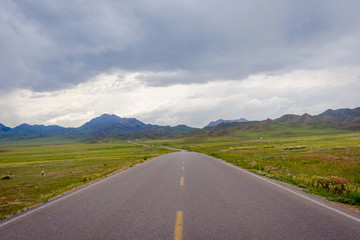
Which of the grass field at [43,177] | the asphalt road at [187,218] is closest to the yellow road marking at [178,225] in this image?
the asphalt road at [187,218]

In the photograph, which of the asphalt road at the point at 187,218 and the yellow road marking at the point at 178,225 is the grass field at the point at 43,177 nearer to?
the asphalt road at the point at 187,218

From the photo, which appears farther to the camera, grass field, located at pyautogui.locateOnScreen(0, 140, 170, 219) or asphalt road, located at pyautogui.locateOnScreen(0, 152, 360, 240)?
grass field, located at pyautogui.locateOnScreen(0, 140, 170, 219)

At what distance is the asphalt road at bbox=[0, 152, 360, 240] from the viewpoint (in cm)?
563

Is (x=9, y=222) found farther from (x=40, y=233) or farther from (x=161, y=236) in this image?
(x=161, y=236)

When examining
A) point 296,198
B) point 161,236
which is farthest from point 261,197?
point 161,236

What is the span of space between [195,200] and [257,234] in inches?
140

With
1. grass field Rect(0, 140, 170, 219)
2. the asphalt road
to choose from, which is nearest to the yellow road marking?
the asphalt road

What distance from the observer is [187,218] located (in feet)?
21.9

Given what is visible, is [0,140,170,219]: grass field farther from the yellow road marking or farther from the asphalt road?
the yellow road marking

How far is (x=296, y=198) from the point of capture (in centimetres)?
913

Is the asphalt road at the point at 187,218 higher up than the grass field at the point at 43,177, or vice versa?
the asphalt road at the point at 187,218

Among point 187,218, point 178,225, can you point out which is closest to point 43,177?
point 187,218

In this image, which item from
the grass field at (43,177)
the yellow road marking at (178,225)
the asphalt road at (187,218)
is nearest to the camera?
the yellow road marking at (178,225)

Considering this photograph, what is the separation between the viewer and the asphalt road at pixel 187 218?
5.63 metres
